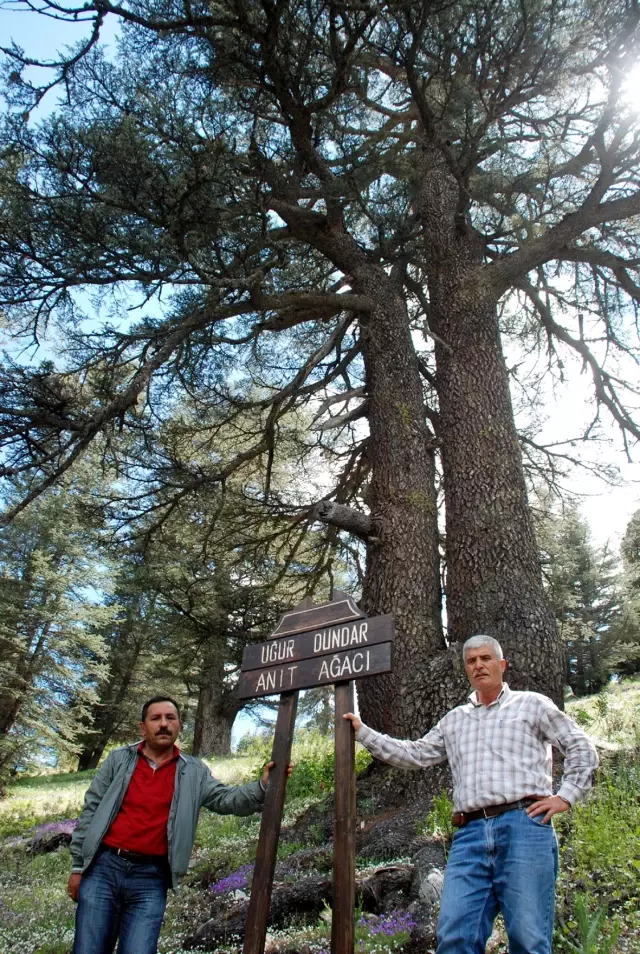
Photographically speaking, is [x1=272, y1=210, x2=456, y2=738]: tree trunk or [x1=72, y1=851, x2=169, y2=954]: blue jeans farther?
[x1=272, y1=210, x2=456, y2=738]: tree trunk

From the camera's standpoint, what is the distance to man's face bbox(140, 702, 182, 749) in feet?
10.1

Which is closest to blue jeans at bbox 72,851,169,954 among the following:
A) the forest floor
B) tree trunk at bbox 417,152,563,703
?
the forest floor

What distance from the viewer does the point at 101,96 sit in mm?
5707

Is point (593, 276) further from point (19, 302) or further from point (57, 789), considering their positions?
point (57, 789)

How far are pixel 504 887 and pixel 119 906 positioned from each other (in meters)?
1.61

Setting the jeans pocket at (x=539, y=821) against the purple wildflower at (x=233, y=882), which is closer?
the jeans pocket at (x=539, y=821)

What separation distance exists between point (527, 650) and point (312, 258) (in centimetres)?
605

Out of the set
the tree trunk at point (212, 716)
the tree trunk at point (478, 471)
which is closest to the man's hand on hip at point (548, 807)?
the tree trunk at point (478, 471)

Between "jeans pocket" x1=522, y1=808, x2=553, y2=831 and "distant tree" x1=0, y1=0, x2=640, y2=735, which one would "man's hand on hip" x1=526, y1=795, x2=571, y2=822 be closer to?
"jeans pocket" x1=522, y1=808, x2=553, y2=831

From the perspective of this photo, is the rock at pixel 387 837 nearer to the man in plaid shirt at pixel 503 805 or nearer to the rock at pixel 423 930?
the rock at pixel 423 930

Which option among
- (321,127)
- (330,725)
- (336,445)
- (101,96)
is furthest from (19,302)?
(330,725)

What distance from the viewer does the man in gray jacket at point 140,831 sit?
8.75 feet

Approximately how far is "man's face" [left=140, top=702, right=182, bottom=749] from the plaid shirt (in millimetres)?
1298

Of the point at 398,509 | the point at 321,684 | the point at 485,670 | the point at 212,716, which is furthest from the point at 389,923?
the point at 212,716
